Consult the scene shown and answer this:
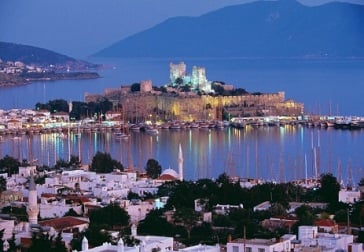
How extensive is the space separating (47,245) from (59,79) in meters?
43.4

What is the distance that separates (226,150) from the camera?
54.4ft

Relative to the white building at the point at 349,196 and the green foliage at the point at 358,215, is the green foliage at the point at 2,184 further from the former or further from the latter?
the green foliage at the point at 358,215

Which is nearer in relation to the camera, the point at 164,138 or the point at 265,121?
the point at 164,138

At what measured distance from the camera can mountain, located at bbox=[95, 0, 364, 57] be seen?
191 ft

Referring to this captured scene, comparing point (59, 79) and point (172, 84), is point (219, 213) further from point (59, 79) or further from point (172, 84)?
point (59, 79)

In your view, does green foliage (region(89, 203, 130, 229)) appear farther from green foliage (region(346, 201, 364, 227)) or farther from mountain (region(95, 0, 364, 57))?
mountain (region(95, 0, 364, 57))

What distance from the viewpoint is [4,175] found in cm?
1079

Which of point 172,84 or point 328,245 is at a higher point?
point 172,84

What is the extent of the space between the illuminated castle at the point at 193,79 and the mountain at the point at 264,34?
79.0 feet

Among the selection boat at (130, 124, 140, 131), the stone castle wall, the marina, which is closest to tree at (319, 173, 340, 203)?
the marina

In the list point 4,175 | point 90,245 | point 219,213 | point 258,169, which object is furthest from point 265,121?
point 90,245

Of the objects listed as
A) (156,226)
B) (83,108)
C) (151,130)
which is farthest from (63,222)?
(83,108)

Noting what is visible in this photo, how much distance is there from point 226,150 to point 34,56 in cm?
4333

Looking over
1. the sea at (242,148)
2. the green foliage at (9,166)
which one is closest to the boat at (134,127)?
the sea at (242,148)
